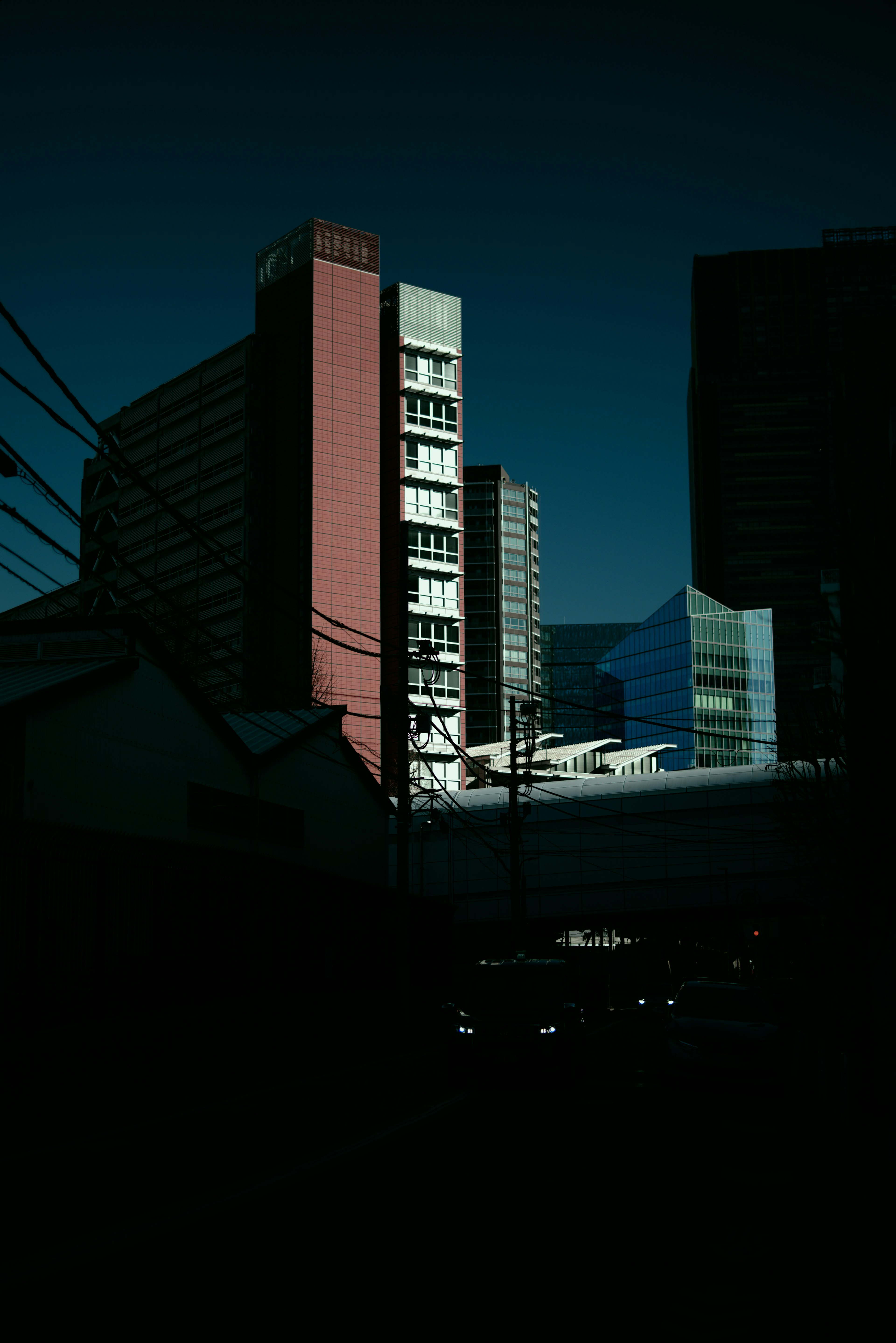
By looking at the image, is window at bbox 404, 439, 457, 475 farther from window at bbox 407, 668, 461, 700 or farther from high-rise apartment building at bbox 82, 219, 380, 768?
window at bbox 407, 668, 461, 700

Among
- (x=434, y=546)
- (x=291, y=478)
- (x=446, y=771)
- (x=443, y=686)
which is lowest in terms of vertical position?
(x=446, y=771)

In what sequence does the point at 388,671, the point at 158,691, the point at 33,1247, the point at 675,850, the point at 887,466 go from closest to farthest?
the point at 33,1247 → the point at 158,691 → the point at 887,466 → the point at 675,850 → the point at 388,671

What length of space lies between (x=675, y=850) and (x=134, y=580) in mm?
69060

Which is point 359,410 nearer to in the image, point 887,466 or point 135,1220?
point 887,466

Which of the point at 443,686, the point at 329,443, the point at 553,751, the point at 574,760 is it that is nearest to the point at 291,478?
the point at 329,443

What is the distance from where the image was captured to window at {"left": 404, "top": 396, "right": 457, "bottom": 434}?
407 ft

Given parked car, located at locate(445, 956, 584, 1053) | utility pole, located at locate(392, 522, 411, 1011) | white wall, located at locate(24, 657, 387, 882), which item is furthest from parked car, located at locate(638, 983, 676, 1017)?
parked car, located at locate(445, 956, 584, 1053)

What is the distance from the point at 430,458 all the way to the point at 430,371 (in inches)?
350

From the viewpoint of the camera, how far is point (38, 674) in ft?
A: 93.1

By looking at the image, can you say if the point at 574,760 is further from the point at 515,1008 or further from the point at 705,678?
the point at 515,1008

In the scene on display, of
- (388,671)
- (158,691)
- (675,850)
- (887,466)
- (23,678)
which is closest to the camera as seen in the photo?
(23,678)

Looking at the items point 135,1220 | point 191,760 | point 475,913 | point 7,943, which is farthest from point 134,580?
point 135,1220

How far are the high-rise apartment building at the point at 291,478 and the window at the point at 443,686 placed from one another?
4768mm

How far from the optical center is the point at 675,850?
70.9 metres
